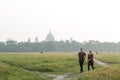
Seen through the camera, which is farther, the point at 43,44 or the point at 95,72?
the point at 43,44

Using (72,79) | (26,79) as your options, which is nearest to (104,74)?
(72,79)

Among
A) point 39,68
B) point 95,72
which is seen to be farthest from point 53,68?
point 95,72

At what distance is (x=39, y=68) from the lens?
132ft

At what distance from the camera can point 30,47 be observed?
18525 centimetres

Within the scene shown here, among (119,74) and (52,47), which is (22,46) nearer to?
(52,47)

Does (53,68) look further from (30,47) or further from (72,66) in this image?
(30,47)

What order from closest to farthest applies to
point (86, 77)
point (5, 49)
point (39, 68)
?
point (86, 77) → point (39, 68) → point (5, 49)

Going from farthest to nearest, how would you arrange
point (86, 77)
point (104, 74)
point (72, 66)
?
point (72, 66)
point (104, 74)
point (86, 77)

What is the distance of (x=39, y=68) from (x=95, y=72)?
476 inches

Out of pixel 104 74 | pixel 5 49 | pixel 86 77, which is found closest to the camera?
pixel 86 77

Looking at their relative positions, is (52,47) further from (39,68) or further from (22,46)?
(39,68)

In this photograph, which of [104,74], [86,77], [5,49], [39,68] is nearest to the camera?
[86,77]

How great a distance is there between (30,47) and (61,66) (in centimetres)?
14402

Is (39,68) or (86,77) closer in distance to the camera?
(86,77)
